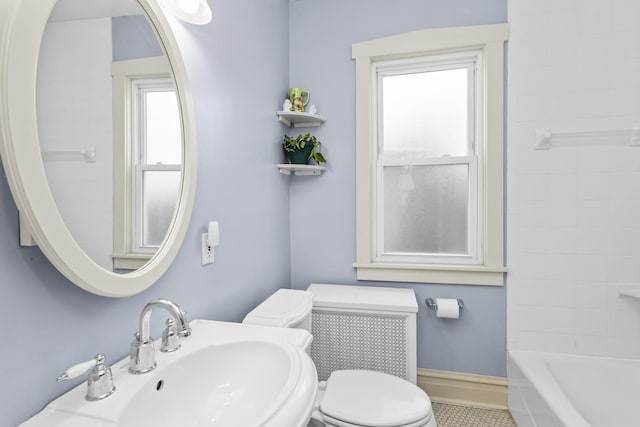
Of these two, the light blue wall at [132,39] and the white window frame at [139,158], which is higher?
the light blue wall at [132,39]

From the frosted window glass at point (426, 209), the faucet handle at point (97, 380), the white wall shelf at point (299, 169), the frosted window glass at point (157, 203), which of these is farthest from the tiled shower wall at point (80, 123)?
the frosted window glass at point (426, 209)

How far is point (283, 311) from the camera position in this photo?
144 cm

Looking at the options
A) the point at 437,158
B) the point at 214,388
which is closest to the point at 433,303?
the point at 437,158

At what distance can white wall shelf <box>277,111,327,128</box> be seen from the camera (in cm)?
190

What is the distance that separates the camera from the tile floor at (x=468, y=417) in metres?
1.73

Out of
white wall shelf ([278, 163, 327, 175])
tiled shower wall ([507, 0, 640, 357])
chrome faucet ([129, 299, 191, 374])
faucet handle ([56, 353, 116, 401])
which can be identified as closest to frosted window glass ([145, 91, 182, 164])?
chrome faucet ([129, 299, 191, 374])

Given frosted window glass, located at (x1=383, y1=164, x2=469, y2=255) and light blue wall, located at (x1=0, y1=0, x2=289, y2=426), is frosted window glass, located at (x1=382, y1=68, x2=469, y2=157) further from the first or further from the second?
light blue wall, located at (x1=0, y1=0, x2=289, y2=426)

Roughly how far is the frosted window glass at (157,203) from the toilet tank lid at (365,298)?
996 mm

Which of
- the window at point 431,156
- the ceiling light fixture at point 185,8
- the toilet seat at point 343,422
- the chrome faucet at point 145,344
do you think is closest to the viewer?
the chrome faucet at point 145,344

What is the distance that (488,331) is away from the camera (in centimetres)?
189

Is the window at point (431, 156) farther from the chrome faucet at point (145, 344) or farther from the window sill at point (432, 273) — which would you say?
the chrome faucet at point (145, 344)

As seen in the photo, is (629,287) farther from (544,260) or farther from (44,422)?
(44,422)

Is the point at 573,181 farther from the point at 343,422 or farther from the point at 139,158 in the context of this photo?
the point at 139,158

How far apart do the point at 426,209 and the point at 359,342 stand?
2.96ft
